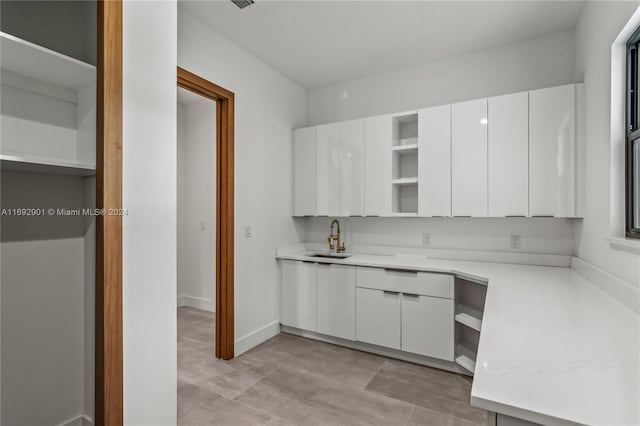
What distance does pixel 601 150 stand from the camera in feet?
6.45

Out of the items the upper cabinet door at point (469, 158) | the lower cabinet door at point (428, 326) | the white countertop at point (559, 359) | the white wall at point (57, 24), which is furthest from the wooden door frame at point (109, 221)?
the upper cabinet door at point (469, 158)

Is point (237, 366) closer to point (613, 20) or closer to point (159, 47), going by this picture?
point (159, 47)

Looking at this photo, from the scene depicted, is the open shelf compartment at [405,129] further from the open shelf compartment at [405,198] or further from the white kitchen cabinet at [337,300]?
the white kitchen cabinet at [337,300]

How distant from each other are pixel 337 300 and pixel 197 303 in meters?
2.28

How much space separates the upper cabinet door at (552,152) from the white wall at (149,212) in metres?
2.55

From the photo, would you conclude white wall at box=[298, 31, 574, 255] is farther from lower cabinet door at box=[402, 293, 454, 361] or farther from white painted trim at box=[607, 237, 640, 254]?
white painted trim at box=[607, 237, 640, 254]

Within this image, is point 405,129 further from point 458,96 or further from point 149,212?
point 149,212

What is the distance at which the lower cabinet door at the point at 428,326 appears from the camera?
2.54 metres

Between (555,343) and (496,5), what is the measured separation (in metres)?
2.39

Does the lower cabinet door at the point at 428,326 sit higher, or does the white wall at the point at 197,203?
the white wall at the point at 197,203

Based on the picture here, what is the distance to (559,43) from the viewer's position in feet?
8.75

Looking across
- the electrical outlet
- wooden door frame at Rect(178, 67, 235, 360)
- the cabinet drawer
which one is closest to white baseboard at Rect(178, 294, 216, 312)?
wooden door frame at Rect(178, 67, 235, 360)

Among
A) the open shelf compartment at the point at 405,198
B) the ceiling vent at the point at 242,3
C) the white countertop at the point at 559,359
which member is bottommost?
the white countertop at the point at 559,359

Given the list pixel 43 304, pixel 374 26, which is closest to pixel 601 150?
pixel 374 26
